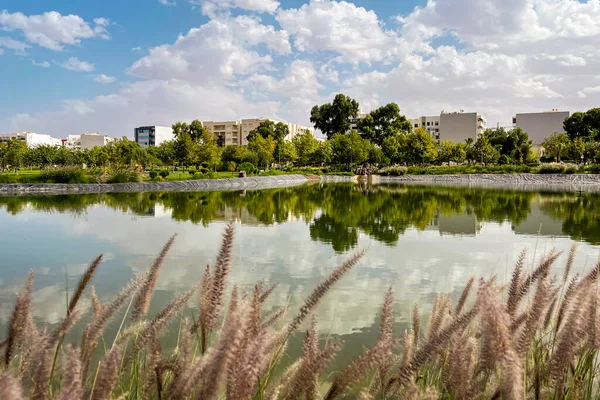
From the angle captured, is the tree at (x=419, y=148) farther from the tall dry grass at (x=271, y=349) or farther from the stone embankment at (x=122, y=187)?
the tall dry grass at (x=271, y=349)

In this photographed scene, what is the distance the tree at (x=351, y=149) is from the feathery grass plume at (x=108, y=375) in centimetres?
6552

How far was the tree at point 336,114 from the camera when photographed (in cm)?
8006

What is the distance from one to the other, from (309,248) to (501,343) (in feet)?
30.1

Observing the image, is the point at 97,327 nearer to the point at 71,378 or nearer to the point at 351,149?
the point at 71,378

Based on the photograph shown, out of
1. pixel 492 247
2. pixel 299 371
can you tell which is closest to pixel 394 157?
pixel 492 247

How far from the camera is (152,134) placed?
134875mm

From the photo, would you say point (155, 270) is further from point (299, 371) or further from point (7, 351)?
point (299, 371)

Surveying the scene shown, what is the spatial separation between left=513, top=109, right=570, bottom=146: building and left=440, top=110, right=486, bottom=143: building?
864cm

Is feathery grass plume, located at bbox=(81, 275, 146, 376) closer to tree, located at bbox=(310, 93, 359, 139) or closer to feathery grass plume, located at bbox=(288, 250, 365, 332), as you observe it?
feathery grass plume, located at bbox=(288, 250, 365, 332)

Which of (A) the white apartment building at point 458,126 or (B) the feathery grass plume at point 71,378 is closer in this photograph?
(B) the feathery grass plume at point 71,378

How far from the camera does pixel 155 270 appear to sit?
5.82ft

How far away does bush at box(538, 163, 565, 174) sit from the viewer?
51.2m

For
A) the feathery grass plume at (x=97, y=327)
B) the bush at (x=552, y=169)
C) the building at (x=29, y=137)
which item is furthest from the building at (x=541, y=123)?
the building at (x=29, y=137)

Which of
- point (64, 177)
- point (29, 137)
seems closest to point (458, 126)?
point (64, 177)
